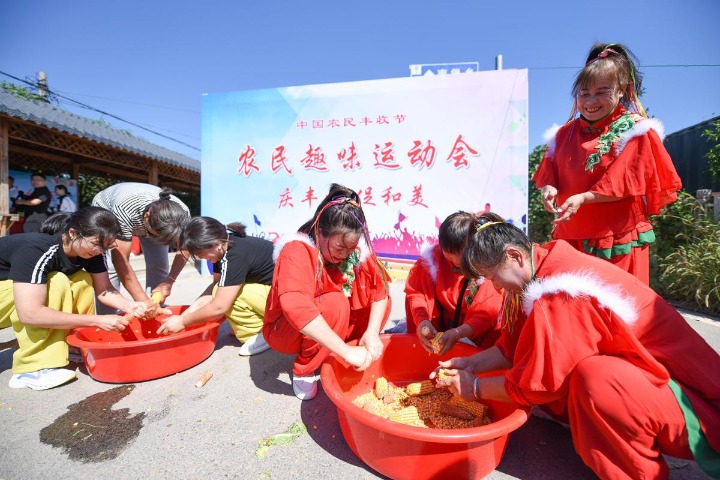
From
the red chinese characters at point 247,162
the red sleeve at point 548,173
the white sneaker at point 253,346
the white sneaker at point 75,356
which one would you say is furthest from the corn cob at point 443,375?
the red chinese characters at point 247,162

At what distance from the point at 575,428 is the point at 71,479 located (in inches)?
78.5

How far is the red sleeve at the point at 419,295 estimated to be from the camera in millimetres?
2133

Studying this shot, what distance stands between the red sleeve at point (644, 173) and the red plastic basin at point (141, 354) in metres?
2.53

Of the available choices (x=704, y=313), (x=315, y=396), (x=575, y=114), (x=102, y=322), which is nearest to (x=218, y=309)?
(x=102, y=322)

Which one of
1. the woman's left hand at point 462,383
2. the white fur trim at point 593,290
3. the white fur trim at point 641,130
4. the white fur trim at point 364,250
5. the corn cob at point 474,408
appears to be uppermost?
the white fur trim at point 641,130

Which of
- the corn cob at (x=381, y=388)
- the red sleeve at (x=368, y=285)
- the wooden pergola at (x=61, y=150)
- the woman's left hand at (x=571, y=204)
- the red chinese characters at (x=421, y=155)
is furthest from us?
the wooden pergola at (x=61, y=150)

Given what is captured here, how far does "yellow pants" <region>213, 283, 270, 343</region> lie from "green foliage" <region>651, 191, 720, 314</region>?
165 inches

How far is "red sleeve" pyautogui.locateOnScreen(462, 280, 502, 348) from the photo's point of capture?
197cm

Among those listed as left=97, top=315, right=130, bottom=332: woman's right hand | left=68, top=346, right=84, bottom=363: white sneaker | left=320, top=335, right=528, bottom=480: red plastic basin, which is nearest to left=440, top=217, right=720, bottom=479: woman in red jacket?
left=320, top=335, right=528, bottom=480: red plastic basin

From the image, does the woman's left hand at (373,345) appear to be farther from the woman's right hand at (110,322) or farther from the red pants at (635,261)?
the woman's right hand at (110,322)

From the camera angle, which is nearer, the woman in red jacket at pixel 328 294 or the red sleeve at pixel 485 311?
the woman in red jacket at pixel 328 294

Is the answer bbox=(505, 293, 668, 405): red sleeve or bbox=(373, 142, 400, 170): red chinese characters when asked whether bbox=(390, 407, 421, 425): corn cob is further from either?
bbox=(373, 142, 400, 170): red chinese characters

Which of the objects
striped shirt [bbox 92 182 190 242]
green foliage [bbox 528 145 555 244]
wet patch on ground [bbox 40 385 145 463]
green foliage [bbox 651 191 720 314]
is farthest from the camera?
green foliage [bbox 528 145 555 244]

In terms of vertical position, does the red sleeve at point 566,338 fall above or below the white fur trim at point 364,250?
below
